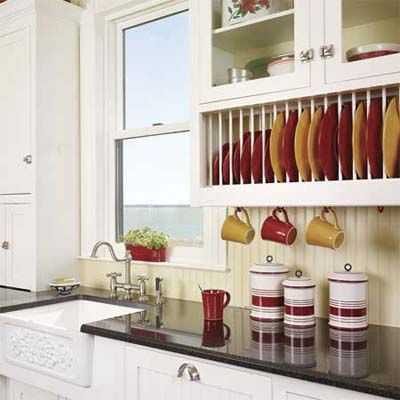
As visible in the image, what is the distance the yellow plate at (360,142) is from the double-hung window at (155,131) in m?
0.86

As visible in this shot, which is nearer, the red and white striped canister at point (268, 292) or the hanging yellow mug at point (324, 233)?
the hanging yellow mug at point (324, 233)

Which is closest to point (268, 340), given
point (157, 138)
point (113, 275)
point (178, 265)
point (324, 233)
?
point (324, 233)

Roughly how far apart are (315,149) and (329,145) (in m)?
0.05

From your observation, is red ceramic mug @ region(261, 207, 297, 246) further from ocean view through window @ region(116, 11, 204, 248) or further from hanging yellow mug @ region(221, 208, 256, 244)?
ocean view through window @ region(116, 11, 204, 248)

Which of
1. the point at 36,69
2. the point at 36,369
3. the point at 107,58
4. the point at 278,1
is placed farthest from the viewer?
the point at 107,58

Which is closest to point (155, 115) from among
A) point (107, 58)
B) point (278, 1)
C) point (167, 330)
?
point (107, 58)

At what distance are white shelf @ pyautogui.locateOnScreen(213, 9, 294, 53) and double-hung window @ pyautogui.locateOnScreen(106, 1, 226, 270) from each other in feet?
1.92

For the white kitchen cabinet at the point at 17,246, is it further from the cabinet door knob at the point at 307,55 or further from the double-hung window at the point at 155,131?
the cabinet door knob at the point at 307,55

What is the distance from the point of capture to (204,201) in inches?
73.5

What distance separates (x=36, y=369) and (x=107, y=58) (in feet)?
5.23

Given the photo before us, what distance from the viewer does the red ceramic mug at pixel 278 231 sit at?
1.83m

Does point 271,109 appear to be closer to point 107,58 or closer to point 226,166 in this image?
point 226,166

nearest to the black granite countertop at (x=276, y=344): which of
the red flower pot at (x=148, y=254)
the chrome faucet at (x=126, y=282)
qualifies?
the chrome faucet at (x=126, y=282)

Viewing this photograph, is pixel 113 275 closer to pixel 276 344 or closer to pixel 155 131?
pixel 155 131
